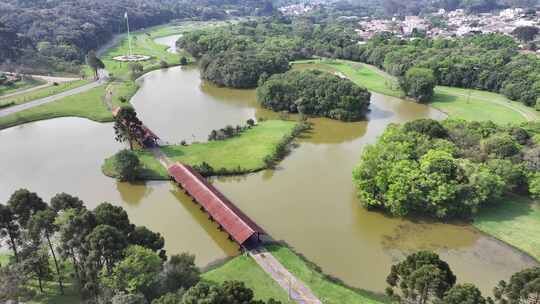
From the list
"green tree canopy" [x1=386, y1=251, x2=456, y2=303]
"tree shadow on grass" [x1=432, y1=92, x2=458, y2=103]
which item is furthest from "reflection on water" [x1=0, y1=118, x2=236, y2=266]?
"tree shadow on grass" [x1=432, y1=92, x2=458, y2=103]

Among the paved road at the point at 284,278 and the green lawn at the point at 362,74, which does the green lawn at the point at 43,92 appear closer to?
the green lawn at the point at 362,74

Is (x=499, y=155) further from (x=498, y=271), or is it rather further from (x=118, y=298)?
(x=118, y=298)

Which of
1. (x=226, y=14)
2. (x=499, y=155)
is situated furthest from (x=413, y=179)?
(x=226, y=14)

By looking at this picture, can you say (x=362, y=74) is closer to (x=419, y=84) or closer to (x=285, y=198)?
(x=419, y=84)

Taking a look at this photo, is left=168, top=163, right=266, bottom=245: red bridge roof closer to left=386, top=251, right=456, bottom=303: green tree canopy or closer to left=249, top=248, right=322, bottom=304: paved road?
left=249, top=248, right=322, bottom=304: paved road

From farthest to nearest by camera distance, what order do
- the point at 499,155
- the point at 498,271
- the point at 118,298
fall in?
1. the point at 499,155
2. the point at 498,271
3. the point at 118,298

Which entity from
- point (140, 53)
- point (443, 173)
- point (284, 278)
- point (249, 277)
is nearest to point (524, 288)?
point (284, 278)
